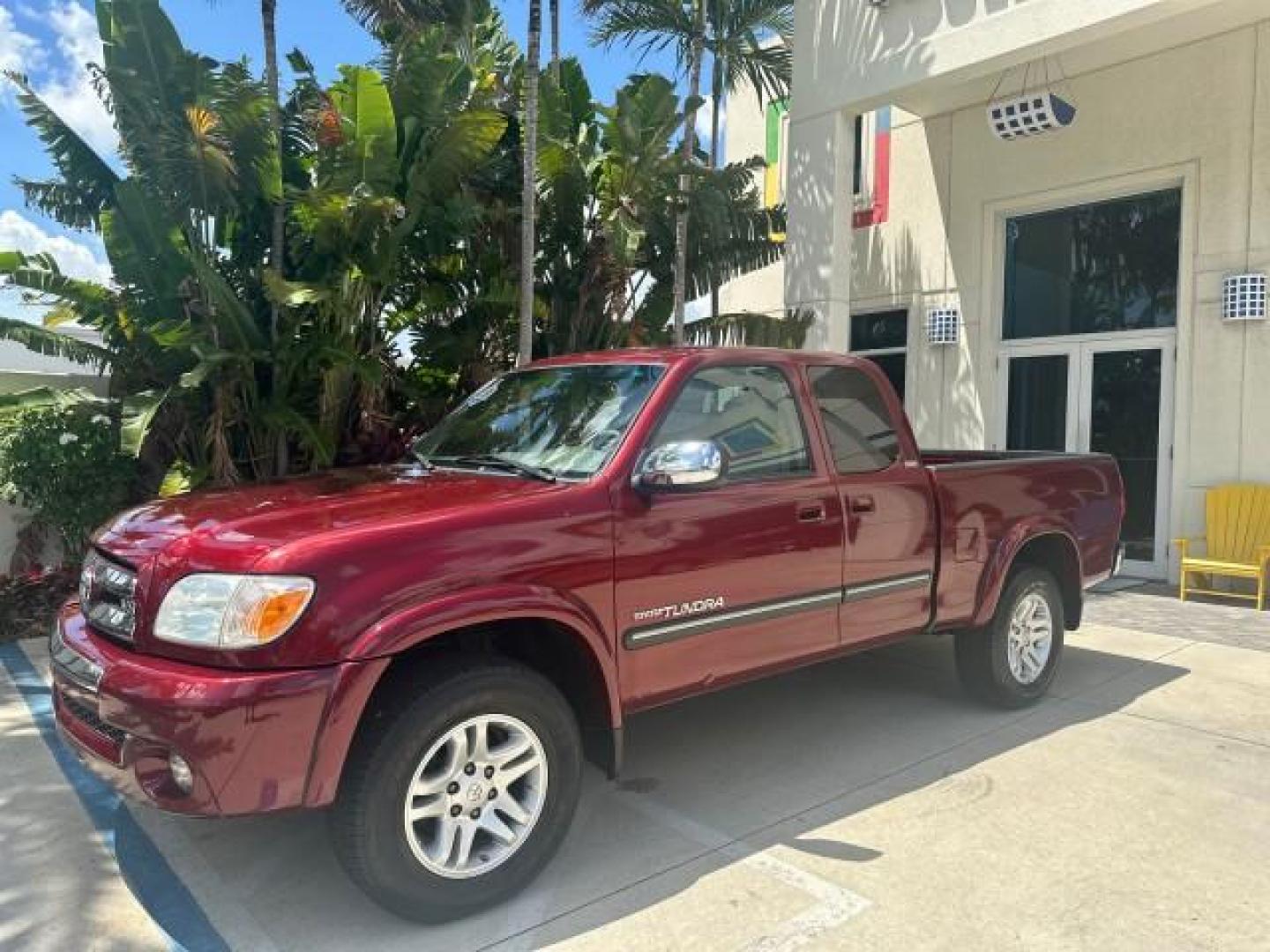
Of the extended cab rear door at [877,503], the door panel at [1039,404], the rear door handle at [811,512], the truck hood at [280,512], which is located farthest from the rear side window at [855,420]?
the door panel at [1039,404]

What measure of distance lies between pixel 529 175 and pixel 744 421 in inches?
208

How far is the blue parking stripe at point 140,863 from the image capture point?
121 inches

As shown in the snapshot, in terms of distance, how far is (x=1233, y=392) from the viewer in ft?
29.6

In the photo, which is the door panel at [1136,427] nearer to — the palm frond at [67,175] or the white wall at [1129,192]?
the white wall at [1129,192]

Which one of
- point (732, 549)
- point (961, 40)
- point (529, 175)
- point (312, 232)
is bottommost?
point (732, 549)

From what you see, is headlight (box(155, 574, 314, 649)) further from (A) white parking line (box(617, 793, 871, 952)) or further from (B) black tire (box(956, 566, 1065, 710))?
(B) black tire (box(956, 566, 1065, 710))

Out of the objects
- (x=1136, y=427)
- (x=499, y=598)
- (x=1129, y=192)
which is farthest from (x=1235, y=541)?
(x=499, y=598)

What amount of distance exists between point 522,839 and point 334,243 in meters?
6.04

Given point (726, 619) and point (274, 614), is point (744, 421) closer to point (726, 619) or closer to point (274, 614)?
point (726, 619)

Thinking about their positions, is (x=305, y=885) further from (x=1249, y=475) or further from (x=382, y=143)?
(x=1249, y=475)

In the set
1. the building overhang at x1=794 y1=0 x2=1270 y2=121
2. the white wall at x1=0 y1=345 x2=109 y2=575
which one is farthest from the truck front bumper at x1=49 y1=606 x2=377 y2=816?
the building overhang at x1=794 y1=0 x2=1270 y2=121

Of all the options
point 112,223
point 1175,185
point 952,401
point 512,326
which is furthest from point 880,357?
point 112,223

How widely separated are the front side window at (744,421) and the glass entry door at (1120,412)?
6998 mm

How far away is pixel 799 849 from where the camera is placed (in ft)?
11.9
